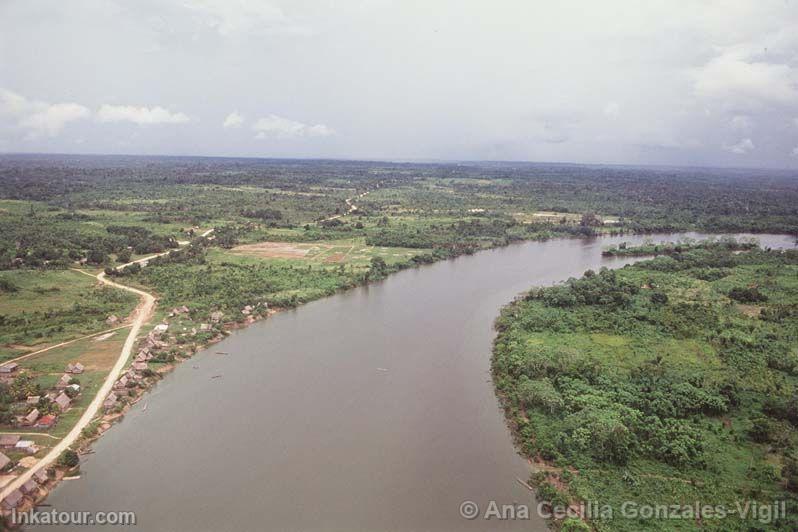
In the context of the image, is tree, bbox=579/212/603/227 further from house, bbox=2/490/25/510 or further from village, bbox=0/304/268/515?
house, bbox=2/490/25/510

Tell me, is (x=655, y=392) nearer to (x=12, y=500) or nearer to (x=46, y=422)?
(x=12, y=500)

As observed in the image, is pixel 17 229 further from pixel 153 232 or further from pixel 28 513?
pixel 28 513

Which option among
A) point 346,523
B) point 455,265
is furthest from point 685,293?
point 346,523

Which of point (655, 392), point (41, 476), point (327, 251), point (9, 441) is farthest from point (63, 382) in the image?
point (327, 251)

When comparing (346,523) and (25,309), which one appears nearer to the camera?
(346,523)

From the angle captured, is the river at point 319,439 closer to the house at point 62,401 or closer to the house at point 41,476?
the house at point 41,476

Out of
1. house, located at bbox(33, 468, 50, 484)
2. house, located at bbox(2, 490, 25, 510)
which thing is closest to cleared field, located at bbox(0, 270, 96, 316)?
house, located at bbox(33, 468, 50, 484)
